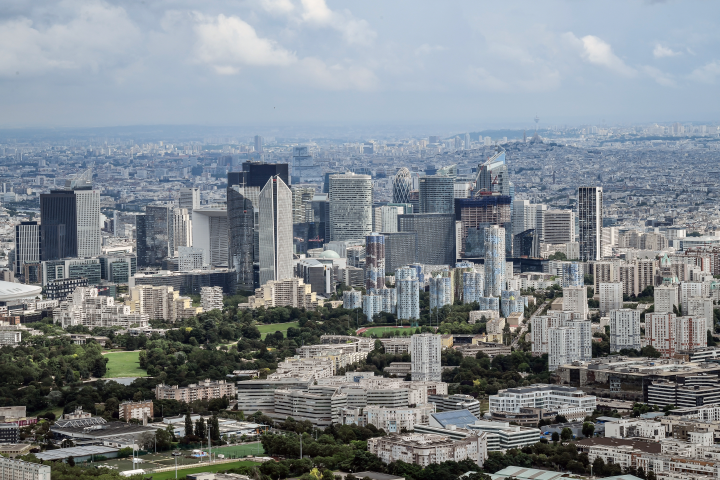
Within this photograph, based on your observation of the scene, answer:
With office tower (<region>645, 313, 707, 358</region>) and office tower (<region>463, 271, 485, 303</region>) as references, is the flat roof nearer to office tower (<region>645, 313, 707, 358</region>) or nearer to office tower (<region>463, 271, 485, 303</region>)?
office tower (<region>645, 313, 707, 358</region>)

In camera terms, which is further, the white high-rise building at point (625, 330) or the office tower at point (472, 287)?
the office tower at point (472, 287)

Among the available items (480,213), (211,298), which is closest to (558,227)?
(480,213)

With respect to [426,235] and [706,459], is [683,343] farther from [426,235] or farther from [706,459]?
[426,235]

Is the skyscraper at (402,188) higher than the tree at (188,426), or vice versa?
the skyscraper at (402,188)

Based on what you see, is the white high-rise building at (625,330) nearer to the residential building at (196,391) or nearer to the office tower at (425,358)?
the office tower at (425,358)

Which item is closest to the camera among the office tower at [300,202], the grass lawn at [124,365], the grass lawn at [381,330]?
the grass lawn at [124,365]

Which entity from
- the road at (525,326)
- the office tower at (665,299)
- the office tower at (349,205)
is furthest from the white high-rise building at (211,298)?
the office tower at (349,205)

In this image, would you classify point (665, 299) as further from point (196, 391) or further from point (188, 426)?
point (188, 426)

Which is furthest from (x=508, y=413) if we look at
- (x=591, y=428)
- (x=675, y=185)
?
Result: (x=675, y=185)
